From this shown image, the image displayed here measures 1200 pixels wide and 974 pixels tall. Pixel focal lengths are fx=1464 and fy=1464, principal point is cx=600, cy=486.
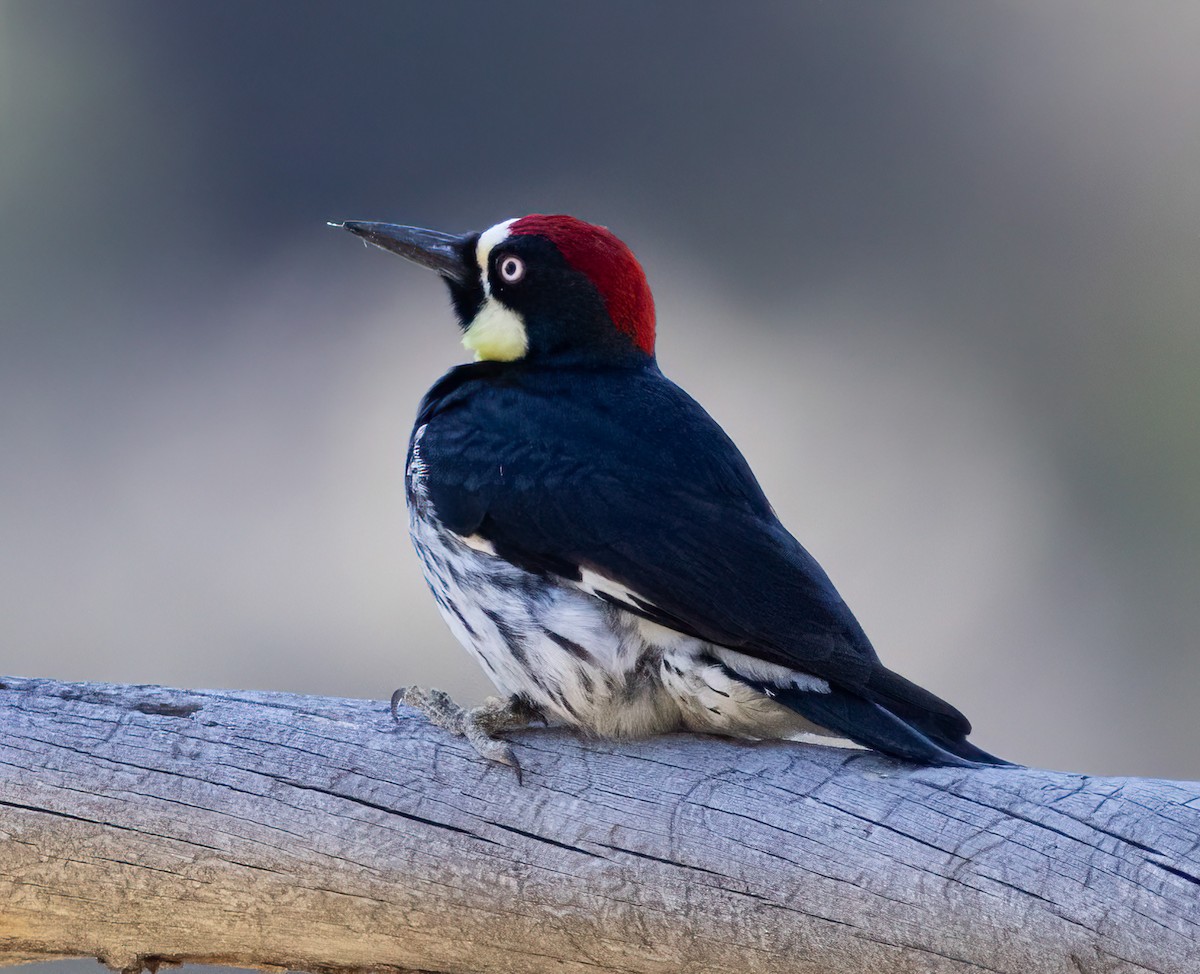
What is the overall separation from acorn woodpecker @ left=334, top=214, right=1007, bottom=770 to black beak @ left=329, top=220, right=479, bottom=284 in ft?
0.48

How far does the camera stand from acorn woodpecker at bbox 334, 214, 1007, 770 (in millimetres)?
2150

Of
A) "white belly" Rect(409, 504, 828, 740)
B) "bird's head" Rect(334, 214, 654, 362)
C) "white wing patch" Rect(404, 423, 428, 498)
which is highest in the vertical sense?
"bird's head" Rect(334, 214, 654, 362)

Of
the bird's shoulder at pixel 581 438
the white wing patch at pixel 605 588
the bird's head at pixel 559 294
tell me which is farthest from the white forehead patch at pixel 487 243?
the white wing patch at pixel 605 588

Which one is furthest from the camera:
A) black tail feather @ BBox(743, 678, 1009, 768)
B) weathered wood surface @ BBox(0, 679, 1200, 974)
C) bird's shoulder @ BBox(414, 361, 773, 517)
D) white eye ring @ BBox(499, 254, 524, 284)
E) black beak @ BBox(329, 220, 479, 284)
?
black beak @ BBox(329, 220, 479, 284)

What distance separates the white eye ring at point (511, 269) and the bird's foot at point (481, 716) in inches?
29.5

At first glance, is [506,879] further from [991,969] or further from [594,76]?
[594,76]

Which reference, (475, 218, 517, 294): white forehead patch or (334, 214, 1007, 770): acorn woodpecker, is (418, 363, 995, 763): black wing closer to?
(334, 214, 1007, 770): acorn woodpecker

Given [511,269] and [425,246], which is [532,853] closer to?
[511,269]

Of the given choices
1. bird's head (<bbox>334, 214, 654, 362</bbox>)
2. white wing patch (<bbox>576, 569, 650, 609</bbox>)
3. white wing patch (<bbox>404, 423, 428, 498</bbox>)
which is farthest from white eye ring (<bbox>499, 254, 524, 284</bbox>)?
white wing patch (<bbox>576, 569, 650, 609</bbox>)

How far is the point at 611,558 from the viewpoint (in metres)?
2.21

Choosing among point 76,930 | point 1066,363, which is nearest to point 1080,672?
point 1066,363

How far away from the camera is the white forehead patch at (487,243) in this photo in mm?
2633

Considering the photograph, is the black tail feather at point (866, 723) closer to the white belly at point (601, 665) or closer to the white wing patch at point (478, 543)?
the white belly at point (601, 665)

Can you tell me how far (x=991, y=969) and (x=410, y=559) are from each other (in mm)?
3936
